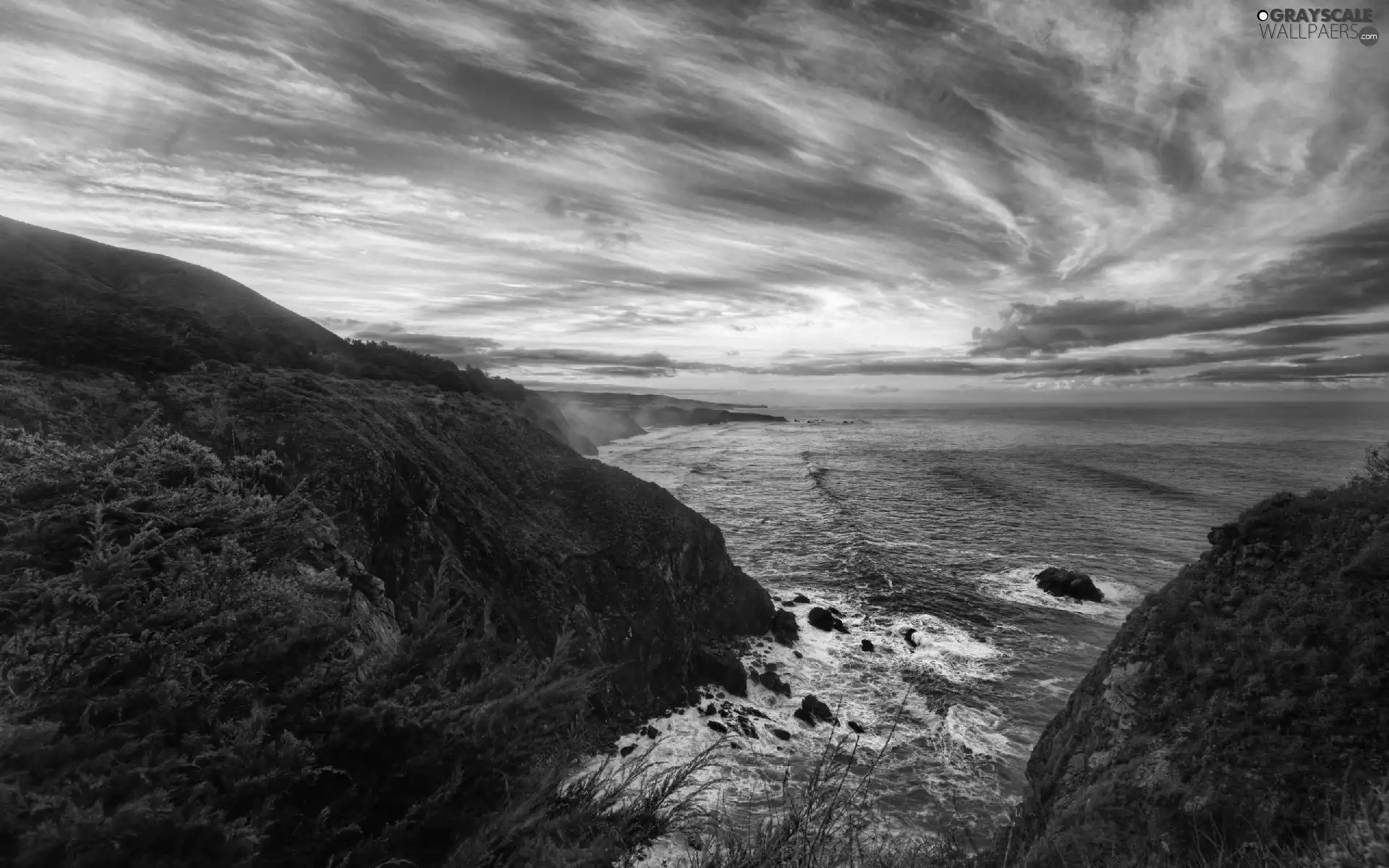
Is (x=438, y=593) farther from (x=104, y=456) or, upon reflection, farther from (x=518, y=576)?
(x=518, y=576)

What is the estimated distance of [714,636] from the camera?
2388cm

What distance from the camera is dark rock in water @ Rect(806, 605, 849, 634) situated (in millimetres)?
26734

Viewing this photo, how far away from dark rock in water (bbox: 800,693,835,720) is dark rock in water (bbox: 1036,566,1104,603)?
18153 millimetres

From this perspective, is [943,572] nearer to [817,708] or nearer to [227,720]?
[817,708]

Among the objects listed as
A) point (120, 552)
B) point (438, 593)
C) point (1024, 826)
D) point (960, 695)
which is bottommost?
point (960, 695)

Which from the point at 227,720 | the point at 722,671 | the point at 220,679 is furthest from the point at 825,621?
the point at 227,720

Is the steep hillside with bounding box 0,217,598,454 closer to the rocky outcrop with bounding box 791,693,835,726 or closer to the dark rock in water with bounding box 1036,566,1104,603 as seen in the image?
the rocky outcrop with bounding box 791,693,835,726

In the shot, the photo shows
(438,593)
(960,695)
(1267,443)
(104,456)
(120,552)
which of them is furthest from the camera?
(1267,443)

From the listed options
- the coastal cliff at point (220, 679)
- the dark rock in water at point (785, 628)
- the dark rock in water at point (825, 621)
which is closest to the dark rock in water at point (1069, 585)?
the dark rock in water at point (825, 621)

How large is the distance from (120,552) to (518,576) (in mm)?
15292

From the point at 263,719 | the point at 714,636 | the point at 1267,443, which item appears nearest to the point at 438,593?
the point at 263,719

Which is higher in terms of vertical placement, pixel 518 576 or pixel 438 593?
pixel 438 593

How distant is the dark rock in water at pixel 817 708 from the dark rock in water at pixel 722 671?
7.54 feet

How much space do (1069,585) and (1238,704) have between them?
2526 centimetres
